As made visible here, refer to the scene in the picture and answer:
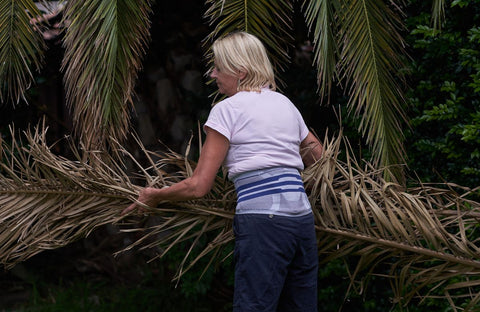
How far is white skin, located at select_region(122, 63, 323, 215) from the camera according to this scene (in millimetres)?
2602

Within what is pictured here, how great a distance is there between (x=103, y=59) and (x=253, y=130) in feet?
4.39

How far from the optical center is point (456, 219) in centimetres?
279

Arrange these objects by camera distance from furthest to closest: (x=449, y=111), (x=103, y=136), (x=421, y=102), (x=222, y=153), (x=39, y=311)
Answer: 1. (x=39, y=311)
2. (x=421, y=102)
3. (x=449, y=111)
4. (x=103, y=136)
5. (x=222, y=153)

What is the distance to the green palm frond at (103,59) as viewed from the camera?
3645 millimetres

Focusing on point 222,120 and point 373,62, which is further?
point 373,62

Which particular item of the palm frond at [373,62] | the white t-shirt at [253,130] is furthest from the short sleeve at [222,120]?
the palm frond at [373,62]

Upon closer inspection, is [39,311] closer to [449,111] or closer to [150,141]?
[150,141]

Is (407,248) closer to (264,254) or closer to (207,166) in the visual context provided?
(264,254)

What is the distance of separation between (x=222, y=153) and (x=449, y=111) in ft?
6.41

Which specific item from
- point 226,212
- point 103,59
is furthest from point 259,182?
point 103,59

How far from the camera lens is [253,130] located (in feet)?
8.62

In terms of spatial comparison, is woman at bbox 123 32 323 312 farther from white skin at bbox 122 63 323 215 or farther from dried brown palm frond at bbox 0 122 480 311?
dried brown palm frond at bbox 0 122 480 311

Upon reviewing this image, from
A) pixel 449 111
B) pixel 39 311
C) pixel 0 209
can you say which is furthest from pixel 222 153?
pixel 39 311

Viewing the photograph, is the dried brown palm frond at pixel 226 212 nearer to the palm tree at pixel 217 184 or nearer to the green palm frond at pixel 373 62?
the palm tree at pixel 217 184
